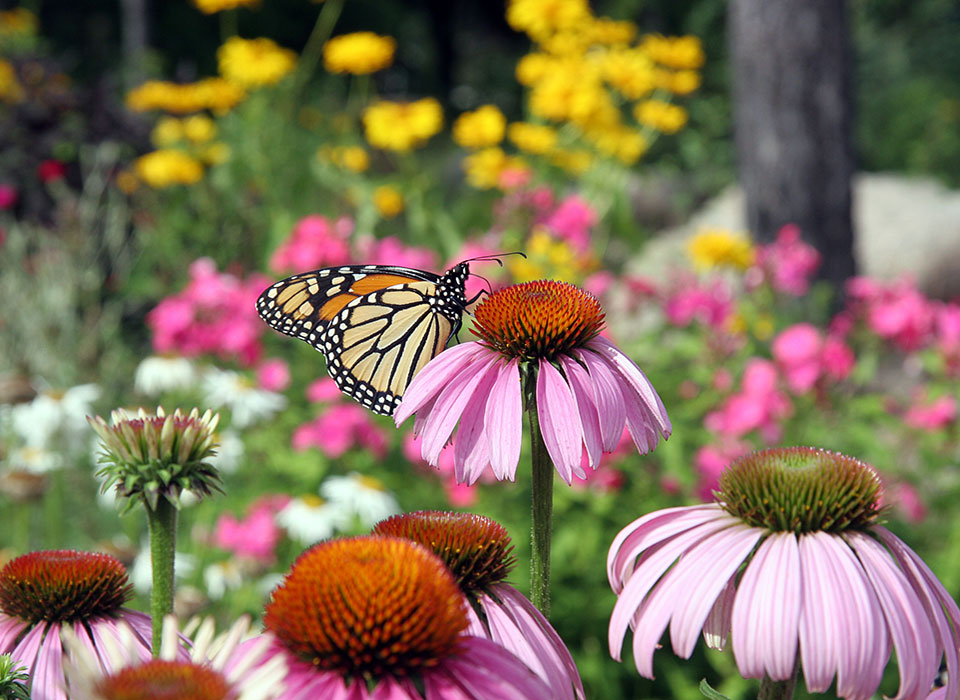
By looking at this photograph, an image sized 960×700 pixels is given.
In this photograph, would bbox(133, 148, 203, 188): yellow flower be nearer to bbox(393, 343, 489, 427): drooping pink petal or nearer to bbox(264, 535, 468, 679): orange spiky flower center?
bbox(393, 343, 489, 427): drooping pink petal

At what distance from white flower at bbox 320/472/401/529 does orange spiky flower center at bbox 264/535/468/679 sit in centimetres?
211

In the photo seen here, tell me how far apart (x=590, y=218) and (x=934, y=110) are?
39.7 ft

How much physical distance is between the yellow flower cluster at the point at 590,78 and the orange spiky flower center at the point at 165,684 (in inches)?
161

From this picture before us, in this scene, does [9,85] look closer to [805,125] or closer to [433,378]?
[805,125]

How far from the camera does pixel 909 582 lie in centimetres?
81

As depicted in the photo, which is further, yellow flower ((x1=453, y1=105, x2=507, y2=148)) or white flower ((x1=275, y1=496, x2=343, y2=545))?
yellow flower ((x1=453, y1=105, x2=507, y2=148))

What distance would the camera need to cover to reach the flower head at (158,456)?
3.25 feet

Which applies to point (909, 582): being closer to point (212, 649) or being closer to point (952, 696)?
point (952, 696)

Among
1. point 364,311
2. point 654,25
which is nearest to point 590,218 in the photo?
point 364,311

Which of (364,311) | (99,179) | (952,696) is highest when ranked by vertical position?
(99,179)

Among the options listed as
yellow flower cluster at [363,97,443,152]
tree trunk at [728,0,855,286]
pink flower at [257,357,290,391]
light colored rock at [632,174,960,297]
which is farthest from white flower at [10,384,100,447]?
light colored rock at [632,174,960,297]

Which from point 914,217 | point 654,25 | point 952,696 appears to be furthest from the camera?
point 654,25

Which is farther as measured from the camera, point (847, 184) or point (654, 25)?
point (654, 25)

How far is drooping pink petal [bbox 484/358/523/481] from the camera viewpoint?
89 cm
